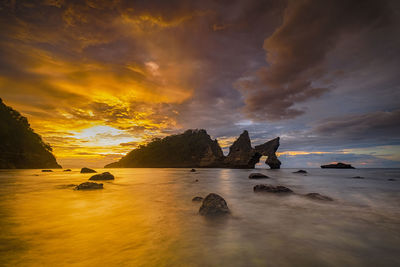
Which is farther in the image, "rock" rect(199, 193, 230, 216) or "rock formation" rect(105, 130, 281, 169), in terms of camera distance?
"rock formation" rect(105, 130, 281, 169)

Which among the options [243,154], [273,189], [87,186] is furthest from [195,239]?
[243,154]

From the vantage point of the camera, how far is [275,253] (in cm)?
301

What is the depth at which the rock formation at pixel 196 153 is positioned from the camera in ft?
239

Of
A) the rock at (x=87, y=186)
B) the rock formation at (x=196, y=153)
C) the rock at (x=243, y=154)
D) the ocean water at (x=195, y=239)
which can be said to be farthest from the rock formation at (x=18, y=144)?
the rock at (x=243, y=154)

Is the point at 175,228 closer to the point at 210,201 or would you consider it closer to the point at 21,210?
the point at 210,201

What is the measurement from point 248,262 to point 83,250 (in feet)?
9.54

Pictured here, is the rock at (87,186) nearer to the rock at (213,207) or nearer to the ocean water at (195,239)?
the ocean water at (195,239)

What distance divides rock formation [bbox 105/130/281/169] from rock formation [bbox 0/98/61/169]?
2424 inches

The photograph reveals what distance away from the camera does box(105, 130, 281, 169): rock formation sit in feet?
239

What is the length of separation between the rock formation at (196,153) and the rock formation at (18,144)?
6157 cm

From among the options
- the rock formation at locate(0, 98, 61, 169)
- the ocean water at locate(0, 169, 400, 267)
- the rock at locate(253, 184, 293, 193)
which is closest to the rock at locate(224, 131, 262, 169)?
the rock at locate(253, 184, 293, 193)

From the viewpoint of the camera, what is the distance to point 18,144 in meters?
52.2

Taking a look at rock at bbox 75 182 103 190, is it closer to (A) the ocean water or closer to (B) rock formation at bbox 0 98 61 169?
(A) the ocean water

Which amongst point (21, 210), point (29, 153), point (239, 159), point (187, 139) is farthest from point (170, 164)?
point (21, 210)
